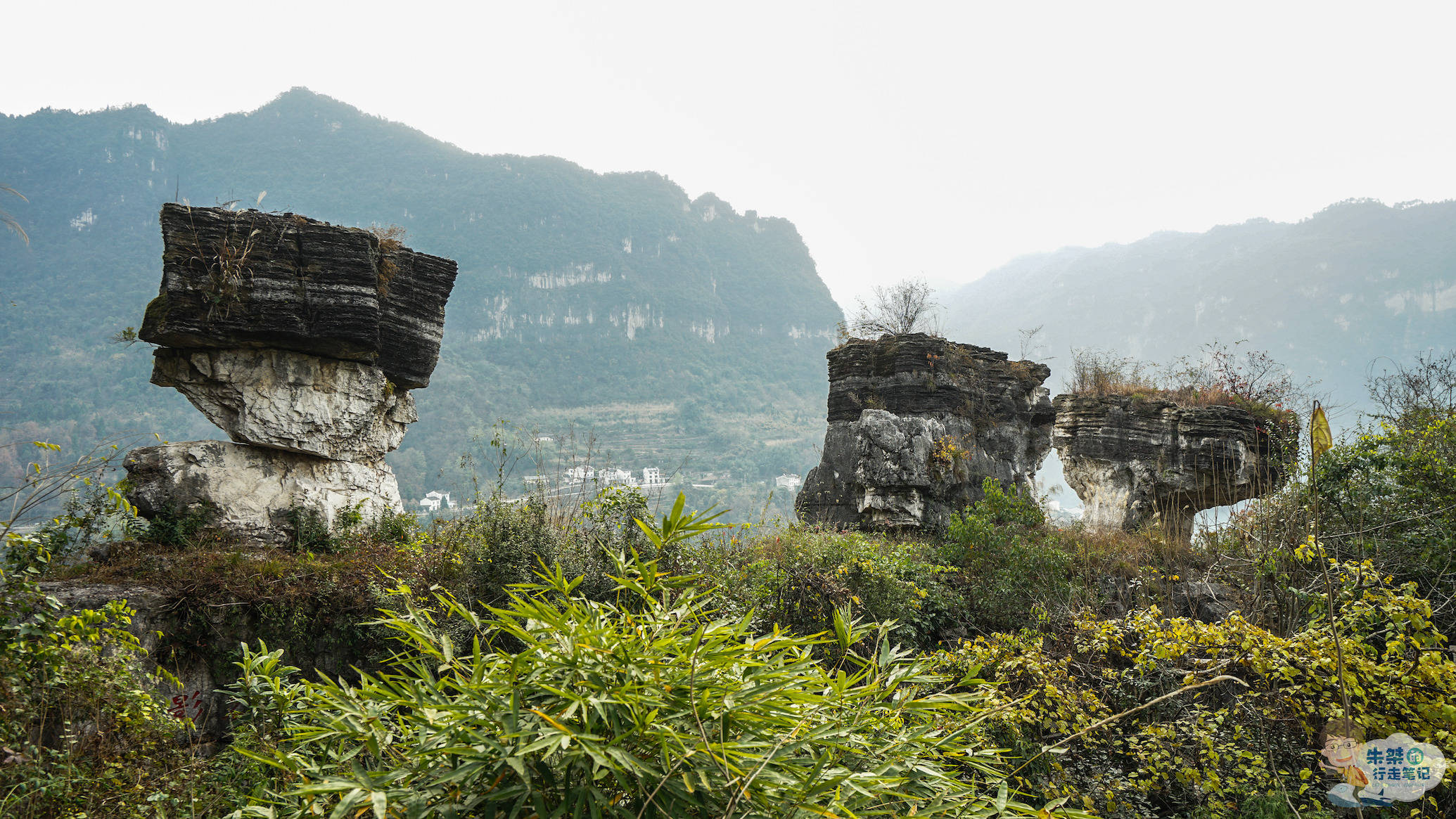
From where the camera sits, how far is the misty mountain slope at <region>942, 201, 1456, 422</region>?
7512cm

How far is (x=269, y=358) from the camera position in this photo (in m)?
7.23

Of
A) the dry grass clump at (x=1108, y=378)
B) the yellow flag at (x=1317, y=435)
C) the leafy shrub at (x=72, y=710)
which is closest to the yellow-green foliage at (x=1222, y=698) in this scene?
the yellow flag at (x=1317, y=435)

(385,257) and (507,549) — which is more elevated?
(385,257)

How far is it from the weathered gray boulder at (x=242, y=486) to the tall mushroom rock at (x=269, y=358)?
0.01 meters

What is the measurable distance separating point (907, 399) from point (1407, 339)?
99.5 meters

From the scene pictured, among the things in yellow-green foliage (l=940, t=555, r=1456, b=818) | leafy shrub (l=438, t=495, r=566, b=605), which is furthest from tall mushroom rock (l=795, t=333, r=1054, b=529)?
leafy shrub (l=438, t=495, r=566, b=605)

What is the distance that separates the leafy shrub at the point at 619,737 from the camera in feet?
3.05

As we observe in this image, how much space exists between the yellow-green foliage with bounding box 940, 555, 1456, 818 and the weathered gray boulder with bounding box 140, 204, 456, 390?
7323mm

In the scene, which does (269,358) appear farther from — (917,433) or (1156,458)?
(1156,458)

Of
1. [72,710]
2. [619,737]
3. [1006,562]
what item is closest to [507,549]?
[72,710]

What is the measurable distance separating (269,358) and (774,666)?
8.17 meters

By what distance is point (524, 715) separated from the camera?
1003 millimetres

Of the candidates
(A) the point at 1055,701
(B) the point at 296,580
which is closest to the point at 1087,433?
(A) the point at 1055,701

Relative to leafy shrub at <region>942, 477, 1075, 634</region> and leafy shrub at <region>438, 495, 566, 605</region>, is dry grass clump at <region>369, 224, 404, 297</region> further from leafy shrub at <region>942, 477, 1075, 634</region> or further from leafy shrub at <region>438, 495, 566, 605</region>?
leafy shrub at <region>942, 477, 1075, 634</region>
